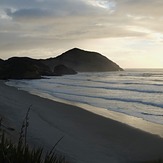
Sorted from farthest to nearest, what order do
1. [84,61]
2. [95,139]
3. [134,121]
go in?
[84,61], [134,121], [95,139]

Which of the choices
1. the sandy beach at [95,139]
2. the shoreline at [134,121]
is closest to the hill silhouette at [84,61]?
the shoreline at [134,121]

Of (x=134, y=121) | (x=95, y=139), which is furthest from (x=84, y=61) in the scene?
(x=95, y=139)

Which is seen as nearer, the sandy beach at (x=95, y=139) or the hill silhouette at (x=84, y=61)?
the sandy beach at (x=95, y=139)

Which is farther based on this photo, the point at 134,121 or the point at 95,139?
the point at 134,121

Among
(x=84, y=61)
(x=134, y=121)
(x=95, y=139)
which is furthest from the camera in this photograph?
(x=84, y=61)

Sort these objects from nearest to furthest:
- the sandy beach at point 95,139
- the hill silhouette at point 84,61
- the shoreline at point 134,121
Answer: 1. the sandy beach at point 95,139
2. the shoreline at point 134,121
3. the hill silhouette at point 84,61

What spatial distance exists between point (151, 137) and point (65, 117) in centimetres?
435

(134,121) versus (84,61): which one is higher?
(84,61)

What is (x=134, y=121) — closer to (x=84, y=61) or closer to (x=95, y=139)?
(x=95, y=139)

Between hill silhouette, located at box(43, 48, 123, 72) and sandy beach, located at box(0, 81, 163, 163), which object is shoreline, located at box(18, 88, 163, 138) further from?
hill silhouette, located at box(43, 48, 123, 72)

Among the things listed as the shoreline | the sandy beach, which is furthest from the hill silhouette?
the sandy beach

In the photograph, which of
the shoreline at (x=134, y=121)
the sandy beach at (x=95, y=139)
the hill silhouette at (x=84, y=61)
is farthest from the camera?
the hill silhouette at (x=84, y=61)

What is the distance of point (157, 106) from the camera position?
55.6 feet

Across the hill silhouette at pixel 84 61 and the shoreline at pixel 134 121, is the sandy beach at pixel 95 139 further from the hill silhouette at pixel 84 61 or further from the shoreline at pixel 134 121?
the hill silhouette at pixel 84 61
